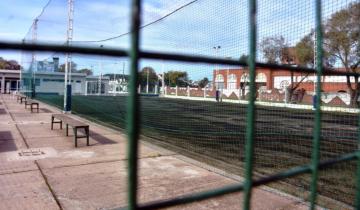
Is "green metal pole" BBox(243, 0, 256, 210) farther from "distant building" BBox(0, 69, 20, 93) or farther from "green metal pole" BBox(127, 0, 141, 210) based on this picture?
"distant building" BBox(0, 69, 20, 93)

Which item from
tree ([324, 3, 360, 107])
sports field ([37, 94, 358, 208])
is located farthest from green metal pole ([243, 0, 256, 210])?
sports field ([37, 94, 358, 208])


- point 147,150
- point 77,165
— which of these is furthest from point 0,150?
point 147,150

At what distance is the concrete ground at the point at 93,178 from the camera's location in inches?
163

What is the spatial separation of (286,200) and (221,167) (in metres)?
1.98

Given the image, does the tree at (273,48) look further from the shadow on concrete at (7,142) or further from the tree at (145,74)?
the shadow on concrete at (7,142)

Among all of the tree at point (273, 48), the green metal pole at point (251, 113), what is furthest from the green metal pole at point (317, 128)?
the tree at point (273, 48)

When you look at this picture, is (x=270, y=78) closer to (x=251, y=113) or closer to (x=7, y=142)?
(x=251, y=113)

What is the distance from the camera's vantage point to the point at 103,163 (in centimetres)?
611

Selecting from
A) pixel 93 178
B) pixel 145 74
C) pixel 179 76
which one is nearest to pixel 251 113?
pixel 145 74

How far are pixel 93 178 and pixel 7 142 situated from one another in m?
3.93

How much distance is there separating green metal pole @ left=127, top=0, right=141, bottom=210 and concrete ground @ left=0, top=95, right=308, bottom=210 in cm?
304

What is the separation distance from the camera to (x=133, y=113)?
1.02 meters

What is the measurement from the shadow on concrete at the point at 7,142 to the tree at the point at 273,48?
534cm

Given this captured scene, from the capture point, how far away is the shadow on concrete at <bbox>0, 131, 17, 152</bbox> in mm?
7242
